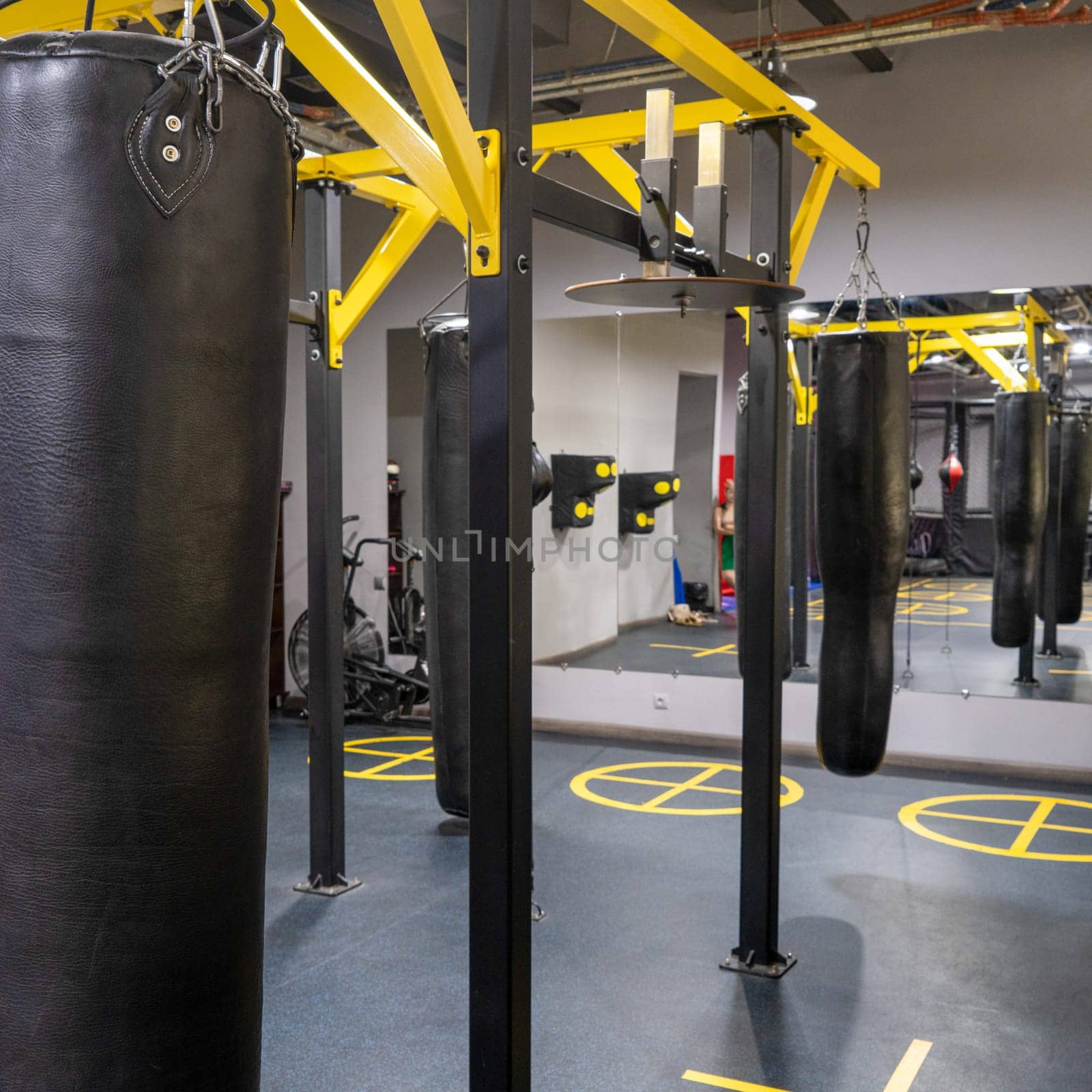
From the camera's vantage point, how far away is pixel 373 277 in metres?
4.44

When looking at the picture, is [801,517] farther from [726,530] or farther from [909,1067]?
[909,1067]

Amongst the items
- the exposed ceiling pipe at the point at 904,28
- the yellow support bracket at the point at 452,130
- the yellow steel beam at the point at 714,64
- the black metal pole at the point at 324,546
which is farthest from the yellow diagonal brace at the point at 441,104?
the exposed ceiling pipe at the point at 904,28

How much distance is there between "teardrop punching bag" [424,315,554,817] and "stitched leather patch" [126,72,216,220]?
2.85 m

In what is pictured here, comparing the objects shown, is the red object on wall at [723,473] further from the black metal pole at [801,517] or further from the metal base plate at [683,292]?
the metal base plate at [683,292]

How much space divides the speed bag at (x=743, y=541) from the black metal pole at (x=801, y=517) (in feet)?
0.32

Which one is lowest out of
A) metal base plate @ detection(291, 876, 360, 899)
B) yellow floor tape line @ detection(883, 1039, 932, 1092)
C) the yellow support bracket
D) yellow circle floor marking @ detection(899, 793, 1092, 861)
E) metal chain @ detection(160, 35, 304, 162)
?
yellow floor tape line @ detection(883, 1039, 932, 1092)

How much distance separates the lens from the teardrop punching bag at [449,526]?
428 cm

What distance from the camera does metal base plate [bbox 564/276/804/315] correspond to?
2303 millimetres

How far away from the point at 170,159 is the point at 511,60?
0.99m

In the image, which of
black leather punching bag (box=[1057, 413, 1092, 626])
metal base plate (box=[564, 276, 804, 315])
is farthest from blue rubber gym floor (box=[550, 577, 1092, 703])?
metal base plate (box=[564, 276, 804, 315])

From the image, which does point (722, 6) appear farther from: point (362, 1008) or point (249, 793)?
point (249, 793)

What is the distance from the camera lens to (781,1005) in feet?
11.9

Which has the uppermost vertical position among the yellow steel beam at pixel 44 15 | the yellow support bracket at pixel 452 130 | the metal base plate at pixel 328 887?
the yellow steel beam at pixel 44 15

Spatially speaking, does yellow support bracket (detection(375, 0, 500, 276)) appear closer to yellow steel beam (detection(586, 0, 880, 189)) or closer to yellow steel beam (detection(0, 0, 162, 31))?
yellow steel beam (detection(586, 0, 880, 189))
